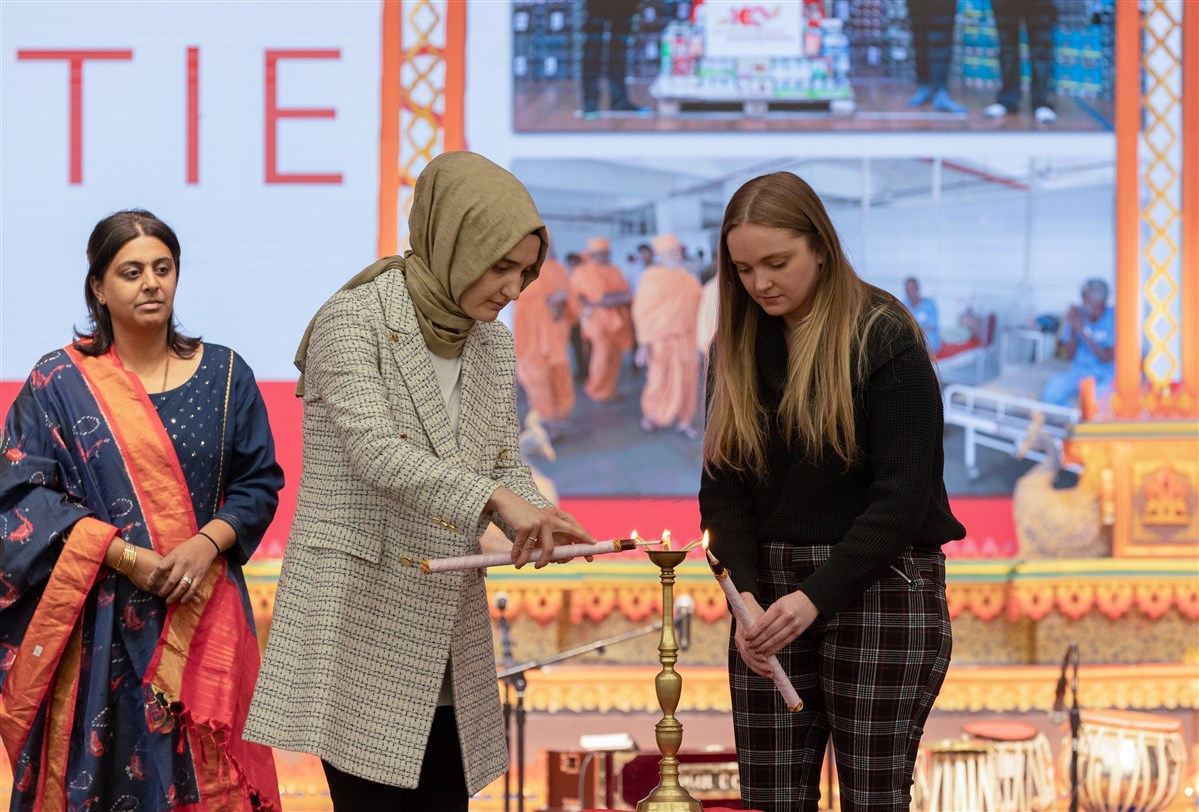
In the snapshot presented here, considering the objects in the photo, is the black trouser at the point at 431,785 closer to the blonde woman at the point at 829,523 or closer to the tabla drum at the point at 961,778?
the blonde woman at the point at 829,523

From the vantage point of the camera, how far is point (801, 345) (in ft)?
5.84

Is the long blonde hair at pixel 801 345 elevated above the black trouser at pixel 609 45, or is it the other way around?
the black trouser at pixel 609 45

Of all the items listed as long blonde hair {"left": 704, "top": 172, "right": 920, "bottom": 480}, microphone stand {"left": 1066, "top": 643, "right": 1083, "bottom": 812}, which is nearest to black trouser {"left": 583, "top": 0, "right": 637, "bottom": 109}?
microphone stand {"left": 1066, "top": 643, "right": 1083, "bottom": 812}

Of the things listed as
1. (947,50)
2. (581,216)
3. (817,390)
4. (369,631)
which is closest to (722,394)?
(817,390)

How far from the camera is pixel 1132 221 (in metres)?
3.89

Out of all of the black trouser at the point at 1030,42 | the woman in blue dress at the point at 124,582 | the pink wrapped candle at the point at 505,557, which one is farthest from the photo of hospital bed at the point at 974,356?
the pink wrapped candle at the point at 505,557

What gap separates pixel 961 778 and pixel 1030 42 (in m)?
2.14

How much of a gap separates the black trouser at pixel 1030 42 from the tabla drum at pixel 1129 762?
5.90 ft

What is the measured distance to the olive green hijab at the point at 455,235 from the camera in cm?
157

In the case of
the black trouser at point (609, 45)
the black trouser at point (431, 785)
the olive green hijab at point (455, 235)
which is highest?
the black trouser at point (609, 45)

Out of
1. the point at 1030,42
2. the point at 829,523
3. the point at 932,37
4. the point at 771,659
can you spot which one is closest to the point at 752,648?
the point at 771,659

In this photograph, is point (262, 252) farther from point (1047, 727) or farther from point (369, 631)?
point (1047, 727)

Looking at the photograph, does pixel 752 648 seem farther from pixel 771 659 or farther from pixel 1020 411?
pixel 1020 411

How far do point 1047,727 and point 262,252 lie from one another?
8.95 ft
